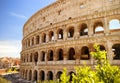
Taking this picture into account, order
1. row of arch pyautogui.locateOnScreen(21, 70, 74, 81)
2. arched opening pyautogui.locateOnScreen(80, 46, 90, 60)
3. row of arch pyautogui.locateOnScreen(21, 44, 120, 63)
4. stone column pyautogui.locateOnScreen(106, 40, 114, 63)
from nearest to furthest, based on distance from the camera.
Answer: stone column pyautogui.locateOnScreen(106, 40, 114, 63) → row of arch pyautogui.locateOnScreen(21, 44, 120, 63) → arched opening pyautogui.locateOnScreen(80, 46, 90, 60) → row of arch pyautogui.locateOnScreen(21, 70, 74, 81)

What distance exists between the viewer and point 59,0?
2044 centimetres

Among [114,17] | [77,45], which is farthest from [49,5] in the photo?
[114,17]

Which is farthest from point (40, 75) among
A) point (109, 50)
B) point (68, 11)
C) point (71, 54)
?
point (109, 50)

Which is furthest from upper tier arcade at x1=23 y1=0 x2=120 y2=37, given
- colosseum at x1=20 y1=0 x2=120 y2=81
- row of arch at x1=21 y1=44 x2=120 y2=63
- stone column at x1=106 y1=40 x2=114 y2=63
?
row of arch at x1=21 y1=44 x2=120 y2=63

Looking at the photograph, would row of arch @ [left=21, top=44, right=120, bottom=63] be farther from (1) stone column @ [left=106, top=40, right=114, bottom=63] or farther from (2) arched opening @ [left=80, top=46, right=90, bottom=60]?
(1) stone column @ [left=106, top=40, right=114, bottom=63]

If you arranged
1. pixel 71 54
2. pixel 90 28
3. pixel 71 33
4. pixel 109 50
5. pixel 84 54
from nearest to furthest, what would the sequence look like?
pixel 109 50 → pixel 90 28 → pixel 84 54 → pixel 71 54 → pixel 71 33

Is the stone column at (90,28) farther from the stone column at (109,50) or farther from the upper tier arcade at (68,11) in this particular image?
the stone column at (109,50)

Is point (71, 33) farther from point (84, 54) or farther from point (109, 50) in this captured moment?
point (109, 50)

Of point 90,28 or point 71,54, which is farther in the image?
point 71,54

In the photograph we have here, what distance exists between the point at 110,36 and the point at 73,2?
6358 mm

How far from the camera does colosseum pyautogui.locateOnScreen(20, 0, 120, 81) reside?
15.7m

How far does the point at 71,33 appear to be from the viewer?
73.2ft

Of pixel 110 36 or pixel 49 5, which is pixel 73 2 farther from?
pixel 110 36

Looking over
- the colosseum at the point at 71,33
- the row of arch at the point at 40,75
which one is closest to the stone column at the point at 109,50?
the colosseum at the point at 71,33
